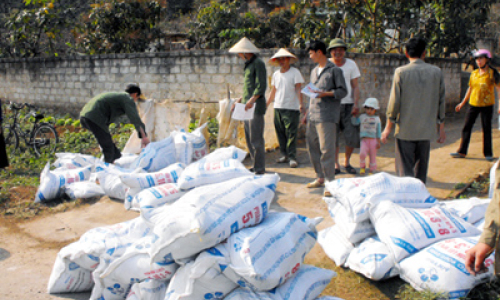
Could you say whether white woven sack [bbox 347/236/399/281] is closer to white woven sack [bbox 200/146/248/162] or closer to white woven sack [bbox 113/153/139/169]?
white woven sack [bbox 200/146/248/162]

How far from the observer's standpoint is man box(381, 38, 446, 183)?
352 centimetres

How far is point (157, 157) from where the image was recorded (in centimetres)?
472

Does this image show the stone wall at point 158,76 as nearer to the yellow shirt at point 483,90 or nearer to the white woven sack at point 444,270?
the yellow shirt at point 483,90

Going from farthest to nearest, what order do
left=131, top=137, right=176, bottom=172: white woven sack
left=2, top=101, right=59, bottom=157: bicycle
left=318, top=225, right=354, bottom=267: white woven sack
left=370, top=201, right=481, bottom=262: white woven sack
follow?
left=2, top=101, right=59, bottom=157: bicycle, left=131, top=137, right=176, bottom=172: white woven sack, left=318, top=225, right=354, bottom=267: white woven sack, left=370, top=201, right=481, bottom=262: white woven sack

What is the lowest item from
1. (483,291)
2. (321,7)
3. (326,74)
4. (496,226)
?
(483,291)

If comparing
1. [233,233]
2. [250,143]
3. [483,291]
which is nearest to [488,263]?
[483,291]

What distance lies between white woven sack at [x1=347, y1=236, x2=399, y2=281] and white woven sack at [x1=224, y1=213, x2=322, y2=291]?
1.23 ft

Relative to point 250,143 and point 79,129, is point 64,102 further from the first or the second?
point 250,143

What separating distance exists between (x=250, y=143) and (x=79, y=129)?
19.1 ft

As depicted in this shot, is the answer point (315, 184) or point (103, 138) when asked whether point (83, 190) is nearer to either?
point (103, 138)

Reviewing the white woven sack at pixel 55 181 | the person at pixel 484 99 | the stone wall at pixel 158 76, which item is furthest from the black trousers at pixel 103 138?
the person at pixel 484 99

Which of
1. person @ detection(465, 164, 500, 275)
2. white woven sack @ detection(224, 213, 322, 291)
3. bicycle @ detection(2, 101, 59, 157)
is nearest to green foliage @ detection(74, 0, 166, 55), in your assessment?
bicycle @ detection(2, 101, 59, 157)

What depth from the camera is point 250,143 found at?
519 cm

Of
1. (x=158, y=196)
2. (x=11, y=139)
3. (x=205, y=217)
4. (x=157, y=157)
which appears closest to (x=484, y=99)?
(x=157, y=157)
